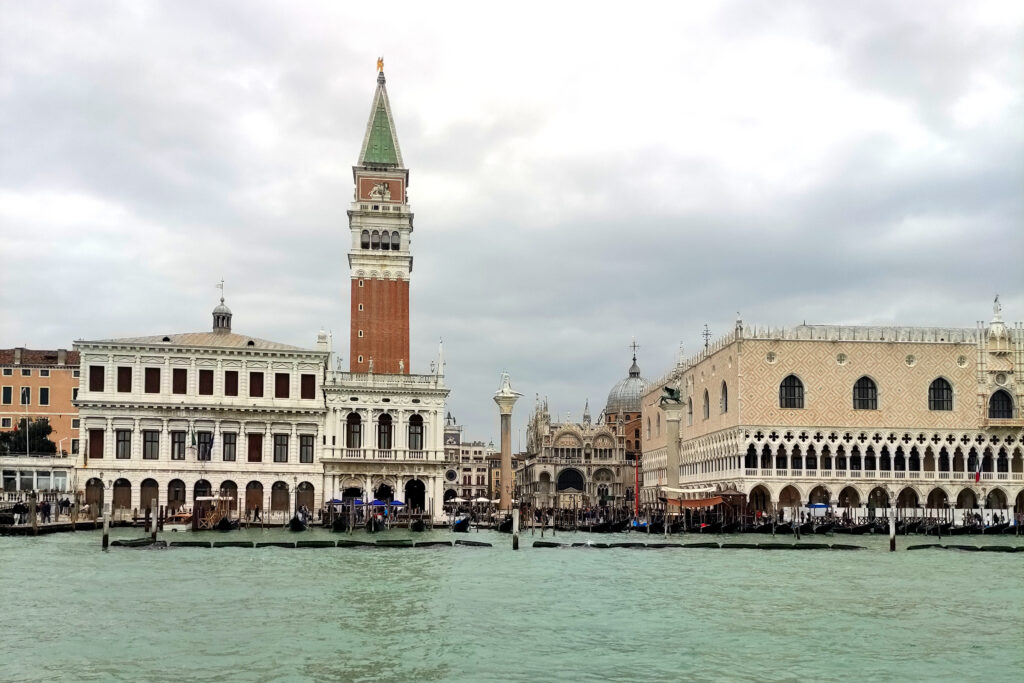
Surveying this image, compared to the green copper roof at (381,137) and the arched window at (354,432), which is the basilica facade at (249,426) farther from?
the green copper roof at (381,137)

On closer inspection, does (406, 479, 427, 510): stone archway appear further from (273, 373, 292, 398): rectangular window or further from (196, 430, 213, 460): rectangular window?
(196, 430, 213, 460): rectangular window

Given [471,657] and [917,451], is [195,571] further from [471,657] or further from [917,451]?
[917,451]

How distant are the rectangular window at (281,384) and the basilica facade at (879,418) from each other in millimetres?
20010

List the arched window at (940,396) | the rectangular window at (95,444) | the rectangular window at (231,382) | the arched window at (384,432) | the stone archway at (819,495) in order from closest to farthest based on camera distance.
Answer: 1. the rectangular window at (95,444)
2. the rectangular window at (231,382)
3. the arched window at (384,432)
4. the stone archway at (819,495)
5. the arched window at (940,396)

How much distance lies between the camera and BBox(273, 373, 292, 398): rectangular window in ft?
171

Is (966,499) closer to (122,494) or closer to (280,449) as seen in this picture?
(280,449)

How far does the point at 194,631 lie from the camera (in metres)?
17.8

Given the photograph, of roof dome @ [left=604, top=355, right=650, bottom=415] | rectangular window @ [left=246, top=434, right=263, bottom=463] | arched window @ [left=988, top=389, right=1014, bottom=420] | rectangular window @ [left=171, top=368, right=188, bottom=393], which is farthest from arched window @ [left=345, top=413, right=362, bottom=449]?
roof dome @ [left=604, top=355, right=650, bottom=415]

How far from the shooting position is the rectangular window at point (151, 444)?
50.8 metres

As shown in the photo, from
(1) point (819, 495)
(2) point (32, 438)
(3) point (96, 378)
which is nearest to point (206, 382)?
(3) point (96, 378)

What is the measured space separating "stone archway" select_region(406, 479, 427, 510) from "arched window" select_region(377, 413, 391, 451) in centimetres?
196

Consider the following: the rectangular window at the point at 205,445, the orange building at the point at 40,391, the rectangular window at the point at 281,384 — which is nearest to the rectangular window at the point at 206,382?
the rectangular window at the point at 205,445

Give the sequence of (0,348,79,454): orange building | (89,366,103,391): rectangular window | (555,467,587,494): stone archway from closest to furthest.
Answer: (89,366,103,391): rectangular window
(0,348,79,454): orange building
(555,467,587,494): stone archway

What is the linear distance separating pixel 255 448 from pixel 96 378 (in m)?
7.20
